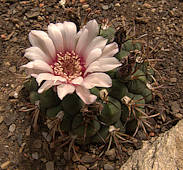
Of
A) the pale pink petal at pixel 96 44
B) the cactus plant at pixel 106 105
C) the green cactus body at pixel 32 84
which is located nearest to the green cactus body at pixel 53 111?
the cactus plant at pixel 106 105

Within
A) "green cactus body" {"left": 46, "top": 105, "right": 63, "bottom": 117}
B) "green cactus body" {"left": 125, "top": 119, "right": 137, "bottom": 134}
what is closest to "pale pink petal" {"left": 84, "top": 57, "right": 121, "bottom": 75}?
"green cactus body" {"left": 46, "top": 105, "right": 63, "bottom": 117}

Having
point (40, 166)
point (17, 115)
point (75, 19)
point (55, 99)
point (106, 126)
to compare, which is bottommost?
point (40, 166)

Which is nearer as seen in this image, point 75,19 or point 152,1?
point 75,19

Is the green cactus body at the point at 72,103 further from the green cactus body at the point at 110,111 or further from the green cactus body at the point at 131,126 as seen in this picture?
the green cactus body at the point at 131,126

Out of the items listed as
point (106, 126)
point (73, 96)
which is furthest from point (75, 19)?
point (106, 126)

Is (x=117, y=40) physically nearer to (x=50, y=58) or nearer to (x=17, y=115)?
(x=50, y=58)

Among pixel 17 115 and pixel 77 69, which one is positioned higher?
pixel 77 69

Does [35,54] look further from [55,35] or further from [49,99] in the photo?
[49,99]
